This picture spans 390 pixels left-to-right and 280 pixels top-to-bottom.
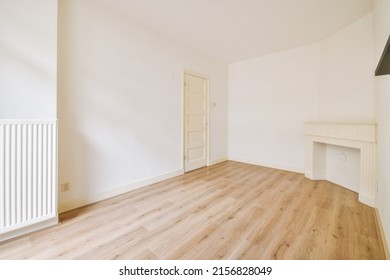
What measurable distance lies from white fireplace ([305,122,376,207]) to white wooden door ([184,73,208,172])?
6.90 ft

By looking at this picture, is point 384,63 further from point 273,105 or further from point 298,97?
point 273,105

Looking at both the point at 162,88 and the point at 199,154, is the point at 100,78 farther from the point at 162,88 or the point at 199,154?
the point at 199,154

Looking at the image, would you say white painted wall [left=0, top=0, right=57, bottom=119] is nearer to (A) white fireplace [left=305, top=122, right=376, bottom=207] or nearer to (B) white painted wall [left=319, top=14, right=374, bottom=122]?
(A) white fireplace [left=305, top=122, right=376, bottom=207]

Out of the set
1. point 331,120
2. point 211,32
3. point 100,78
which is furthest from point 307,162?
point 100,78

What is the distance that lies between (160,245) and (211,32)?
→ 10.4ft

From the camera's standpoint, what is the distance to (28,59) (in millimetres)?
1596

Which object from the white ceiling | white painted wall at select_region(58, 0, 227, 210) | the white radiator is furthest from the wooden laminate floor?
the white ceiling

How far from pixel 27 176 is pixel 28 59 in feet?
3.61

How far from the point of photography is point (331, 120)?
2.93 metres

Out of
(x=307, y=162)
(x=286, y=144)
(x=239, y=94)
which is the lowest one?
(x=307, y=162)

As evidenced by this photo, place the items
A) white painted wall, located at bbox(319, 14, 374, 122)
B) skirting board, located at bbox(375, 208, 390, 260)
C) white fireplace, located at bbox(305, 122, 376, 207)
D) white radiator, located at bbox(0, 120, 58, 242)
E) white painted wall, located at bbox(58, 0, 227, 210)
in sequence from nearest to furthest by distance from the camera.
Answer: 1. skirting board, located at bbox(375, 208, 390, 260)
2. white radiator, located at bbox(0, 120, 58, 242)
3. white painted wall, located at bbox(58, 0, 227, 210)
4. white fireplace, located at bbox(305, 122, 376, 207)
5. white painted wall, located at bbox(319, 14, 374, 122)

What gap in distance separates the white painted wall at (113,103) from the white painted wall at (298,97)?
1860mm

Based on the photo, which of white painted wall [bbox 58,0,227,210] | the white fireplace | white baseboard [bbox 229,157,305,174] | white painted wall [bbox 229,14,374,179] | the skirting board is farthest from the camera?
white baseboard [bbox 229,157,305,174]

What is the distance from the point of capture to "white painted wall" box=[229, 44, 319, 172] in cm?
336
